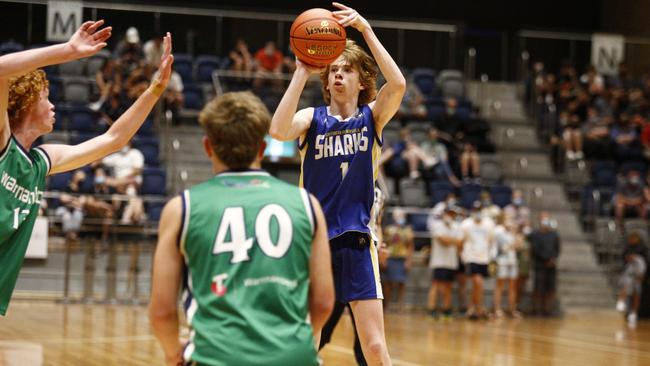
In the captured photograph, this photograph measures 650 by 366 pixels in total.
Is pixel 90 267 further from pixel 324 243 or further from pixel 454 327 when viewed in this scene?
pixel 324 243

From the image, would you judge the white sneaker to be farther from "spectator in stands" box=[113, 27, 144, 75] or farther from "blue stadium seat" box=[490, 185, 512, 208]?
"spectator in stands" box=[113, 27, 144, 75]

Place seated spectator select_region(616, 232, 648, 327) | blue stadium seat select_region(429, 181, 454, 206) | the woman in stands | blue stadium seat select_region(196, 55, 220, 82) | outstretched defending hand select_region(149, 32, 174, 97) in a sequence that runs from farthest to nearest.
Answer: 1. blue stadium seat select_region(196, 55, 220, 82)
2. blue stadium seat select_region(429, 181, 454, 206)
3. seated spectator select_region(616, 232, 648, 327)
4. outstretched defending hand select_region(149, 32, 174, 97)
5. the woman in stands

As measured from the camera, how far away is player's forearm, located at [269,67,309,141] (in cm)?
434

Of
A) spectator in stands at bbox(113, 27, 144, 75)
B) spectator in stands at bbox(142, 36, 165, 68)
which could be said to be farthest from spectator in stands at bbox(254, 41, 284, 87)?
spectator in stands at bbox(113, 27, 144, 75)

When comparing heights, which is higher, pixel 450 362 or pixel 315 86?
pixel 315 86

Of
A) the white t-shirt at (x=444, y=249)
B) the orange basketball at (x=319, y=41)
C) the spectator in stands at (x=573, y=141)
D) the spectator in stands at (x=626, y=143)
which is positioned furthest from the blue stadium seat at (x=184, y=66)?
the orange basketball at (x=319, y=41)

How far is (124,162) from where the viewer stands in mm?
15133

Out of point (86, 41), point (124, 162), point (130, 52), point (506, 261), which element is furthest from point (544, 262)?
point (86, 41)

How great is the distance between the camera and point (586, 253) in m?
18.3

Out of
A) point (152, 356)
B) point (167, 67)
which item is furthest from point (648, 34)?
point (167, 67)

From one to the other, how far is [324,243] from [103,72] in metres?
14.6

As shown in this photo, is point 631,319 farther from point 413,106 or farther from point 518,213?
point 413,106

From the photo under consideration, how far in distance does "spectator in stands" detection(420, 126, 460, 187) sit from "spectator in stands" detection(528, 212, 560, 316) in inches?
74.0

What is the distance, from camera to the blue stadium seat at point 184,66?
1825cm
